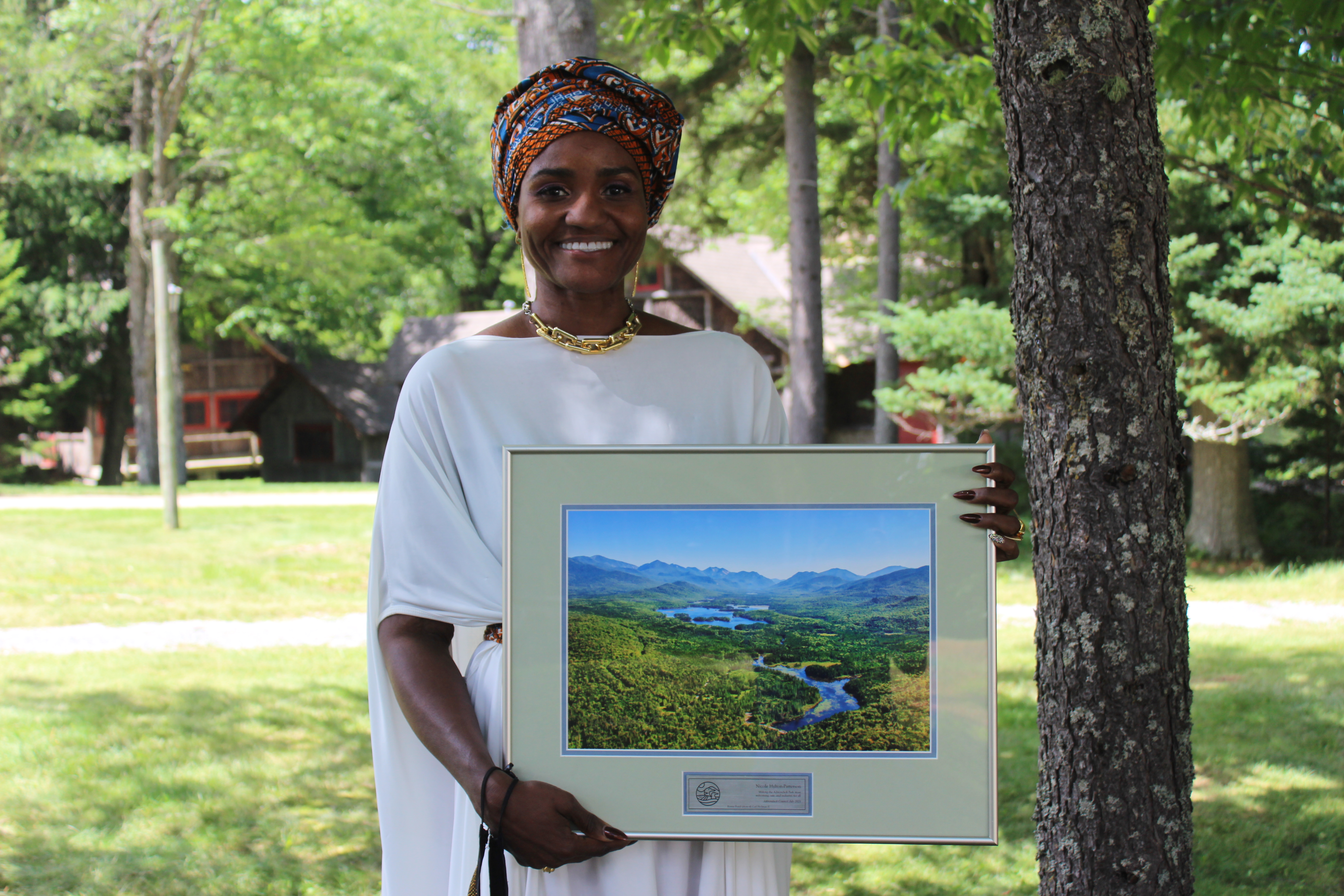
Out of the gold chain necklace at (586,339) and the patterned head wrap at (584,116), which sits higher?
the patterned head wrap at (584,116)

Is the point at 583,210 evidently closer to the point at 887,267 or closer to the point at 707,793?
the point at 707,793

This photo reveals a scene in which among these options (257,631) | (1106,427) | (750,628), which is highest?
(1106,427)

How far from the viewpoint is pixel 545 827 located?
1.61m

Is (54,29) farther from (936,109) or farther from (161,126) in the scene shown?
(936,109)

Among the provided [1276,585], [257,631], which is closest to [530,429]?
[257,631]

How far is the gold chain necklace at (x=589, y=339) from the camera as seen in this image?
1932 mm

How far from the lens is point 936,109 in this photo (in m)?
5.97

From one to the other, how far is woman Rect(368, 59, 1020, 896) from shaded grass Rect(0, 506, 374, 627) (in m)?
9.51

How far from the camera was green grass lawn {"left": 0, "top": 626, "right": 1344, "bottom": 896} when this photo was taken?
4.80m

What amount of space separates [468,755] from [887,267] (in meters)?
13.8

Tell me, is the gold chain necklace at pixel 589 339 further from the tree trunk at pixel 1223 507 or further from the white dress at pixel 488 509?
the tree trunk at pixel 1223 507

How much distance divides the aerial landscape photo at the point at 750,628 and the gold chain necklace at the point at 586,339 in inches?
14.8

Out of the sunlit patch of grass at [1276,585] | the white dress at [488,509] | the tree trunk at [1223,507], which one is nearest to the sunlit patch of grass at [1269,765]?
the sunlit patch of grass at [1276,585]

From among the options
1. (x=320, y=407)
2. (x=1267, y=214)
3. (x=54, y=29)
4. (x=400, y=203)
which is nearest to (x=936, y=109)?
(x=1267, y=214)
